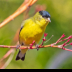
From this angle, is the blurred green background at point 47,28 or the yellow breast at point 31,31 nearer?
the yellow breast at point 31,31

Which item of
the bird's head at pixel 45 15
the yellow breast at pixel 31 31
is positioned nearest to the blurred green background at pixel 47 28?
the yellow breast at pixel 31 31

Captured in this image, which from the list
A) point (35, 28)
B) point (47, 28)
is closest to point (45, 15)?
point (35, 28)

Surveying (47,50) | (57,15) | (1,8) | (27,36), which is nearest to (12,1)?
(1,8)

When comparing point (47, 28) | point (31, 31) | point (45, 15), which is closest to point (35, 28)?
point (31, 31)

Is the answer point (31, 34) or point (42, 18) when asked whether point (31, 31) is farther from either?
point (42, 18)

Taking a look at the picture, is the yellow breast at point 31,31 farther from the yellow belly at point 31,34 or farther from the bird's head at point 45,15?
the bird's head at point 45,15

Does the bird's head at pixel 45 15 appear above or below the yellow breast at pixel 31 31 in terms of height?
above

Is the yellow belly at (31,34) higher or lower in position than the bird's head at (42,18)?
lower

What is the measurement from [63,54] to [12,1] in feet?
3.70

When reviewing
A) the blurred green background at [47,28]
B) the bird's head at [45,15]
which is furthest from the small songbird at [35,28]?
the blurred green background at [47,28]

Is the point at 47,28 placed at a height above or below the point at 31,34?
below

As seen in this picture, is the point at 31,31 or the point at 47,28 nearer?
the point at 31,31

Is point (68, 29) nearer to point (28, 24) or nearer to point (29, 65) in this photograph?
point (29, 65)

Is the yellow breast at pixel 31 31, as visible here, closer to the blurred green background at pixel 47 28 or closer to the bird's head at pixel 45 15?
the bird's head at pixel 45 15
